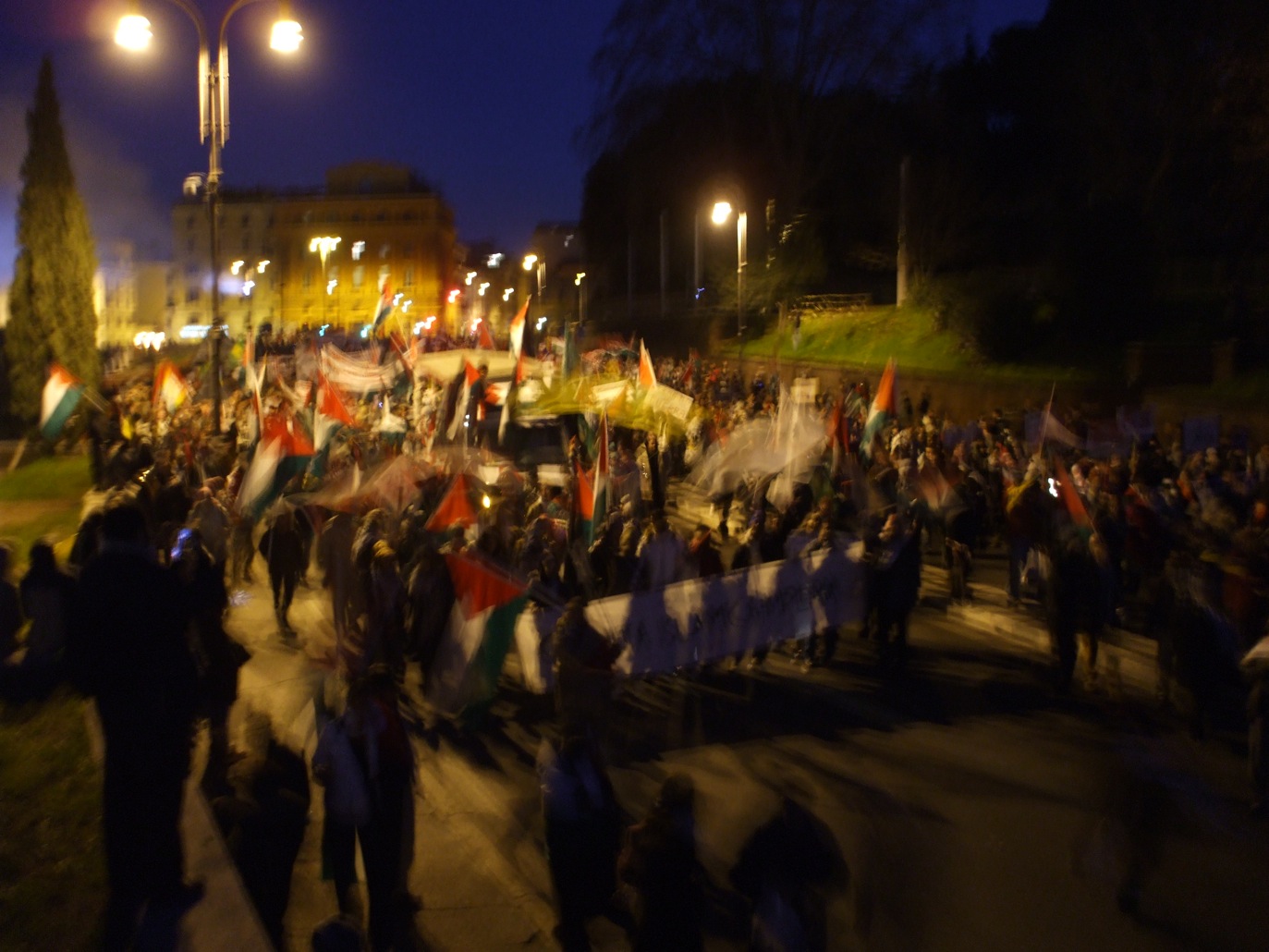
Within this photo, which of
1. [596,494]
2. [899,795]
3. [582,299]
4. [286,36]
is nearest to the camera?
[899,795]

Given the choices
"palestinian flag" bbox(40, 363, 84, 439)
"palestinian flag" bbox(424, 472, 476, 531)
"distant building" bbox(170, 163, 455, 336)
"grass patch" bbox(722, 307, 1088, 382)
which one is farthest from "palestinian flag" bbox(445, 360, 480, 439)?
"distant building" bbox(170, 163, 455, 336)

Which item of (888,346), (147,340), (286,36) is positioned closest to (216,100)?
(286,36)

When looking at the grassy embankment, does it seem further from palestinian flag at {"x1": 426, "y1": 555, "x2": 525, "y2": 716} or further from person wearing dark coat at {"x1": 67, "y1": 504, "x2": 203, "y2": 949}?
palestinian flag at {"x1": 426, "y1": 555, "x2": 525, "y2": 716}

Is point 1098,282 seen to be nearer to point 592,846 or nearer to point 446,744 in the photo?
point 446,744

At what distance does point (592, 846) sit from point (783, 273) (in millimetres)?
36236

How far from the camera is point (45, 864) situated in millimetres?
5375

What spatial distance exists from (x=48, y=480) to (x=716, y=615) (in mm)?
18240

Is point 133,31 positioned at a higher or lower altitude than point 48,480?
higher

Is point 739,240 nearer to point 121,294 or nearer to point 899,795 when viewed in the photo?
point 899,795

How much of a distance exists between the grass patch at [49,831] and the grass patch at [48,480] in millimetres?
15307

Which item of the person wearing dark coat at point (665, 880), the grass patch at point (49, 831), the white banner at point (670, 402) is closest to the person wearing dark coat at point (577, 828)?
the person wearing dark coat at point (665, 880)

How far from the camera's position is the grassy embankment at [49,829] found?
4.80m

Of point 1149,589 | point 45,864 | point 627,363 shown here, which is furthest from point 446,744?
point 627,363

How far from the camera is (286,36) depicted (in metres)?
13.7
